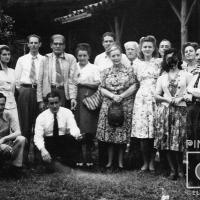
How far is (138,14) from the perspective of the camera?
12469 mm

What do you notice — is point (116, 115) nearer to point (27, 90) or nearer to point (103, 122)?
point (103, 122)

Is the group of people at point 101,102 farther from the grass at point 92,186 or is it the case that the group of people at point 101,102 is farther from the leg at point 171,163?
the grass at point 92,186

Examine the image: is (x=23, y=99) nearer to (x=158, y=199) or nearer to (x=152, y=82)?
(x=152, y=82)

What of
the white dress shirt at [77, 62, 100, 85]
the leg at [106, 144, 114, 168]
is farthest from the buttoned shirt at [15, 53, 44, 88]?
the leg at [106, 144, 114, 168]

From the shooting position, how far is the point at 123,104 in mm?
7051

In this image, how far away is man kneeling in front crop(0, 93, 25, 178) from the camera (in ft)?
21.4

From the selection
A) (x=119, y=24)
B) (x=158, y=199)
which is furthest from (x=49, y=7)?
(x=158, y=199)

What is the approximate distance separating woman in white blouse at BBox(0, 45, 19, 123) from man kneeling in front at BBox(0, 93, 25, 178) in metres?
0.15

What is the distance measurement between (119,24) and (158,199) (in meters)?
7.77

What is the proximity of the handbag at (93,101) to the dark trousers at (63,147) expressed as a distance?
60cm

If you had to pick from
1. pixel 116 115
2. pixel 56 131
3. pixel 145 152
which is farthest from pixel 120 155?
pixel 56 131

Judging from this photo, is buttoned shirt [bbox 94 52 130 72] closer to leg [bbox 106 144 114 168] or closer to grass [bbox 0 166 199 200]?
leg [bbox 106 144 114 168]


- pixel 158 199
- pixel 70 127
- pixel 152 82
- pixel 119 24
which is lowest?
pixel 158 199

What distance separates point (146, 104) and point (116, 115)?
0.47 meters
